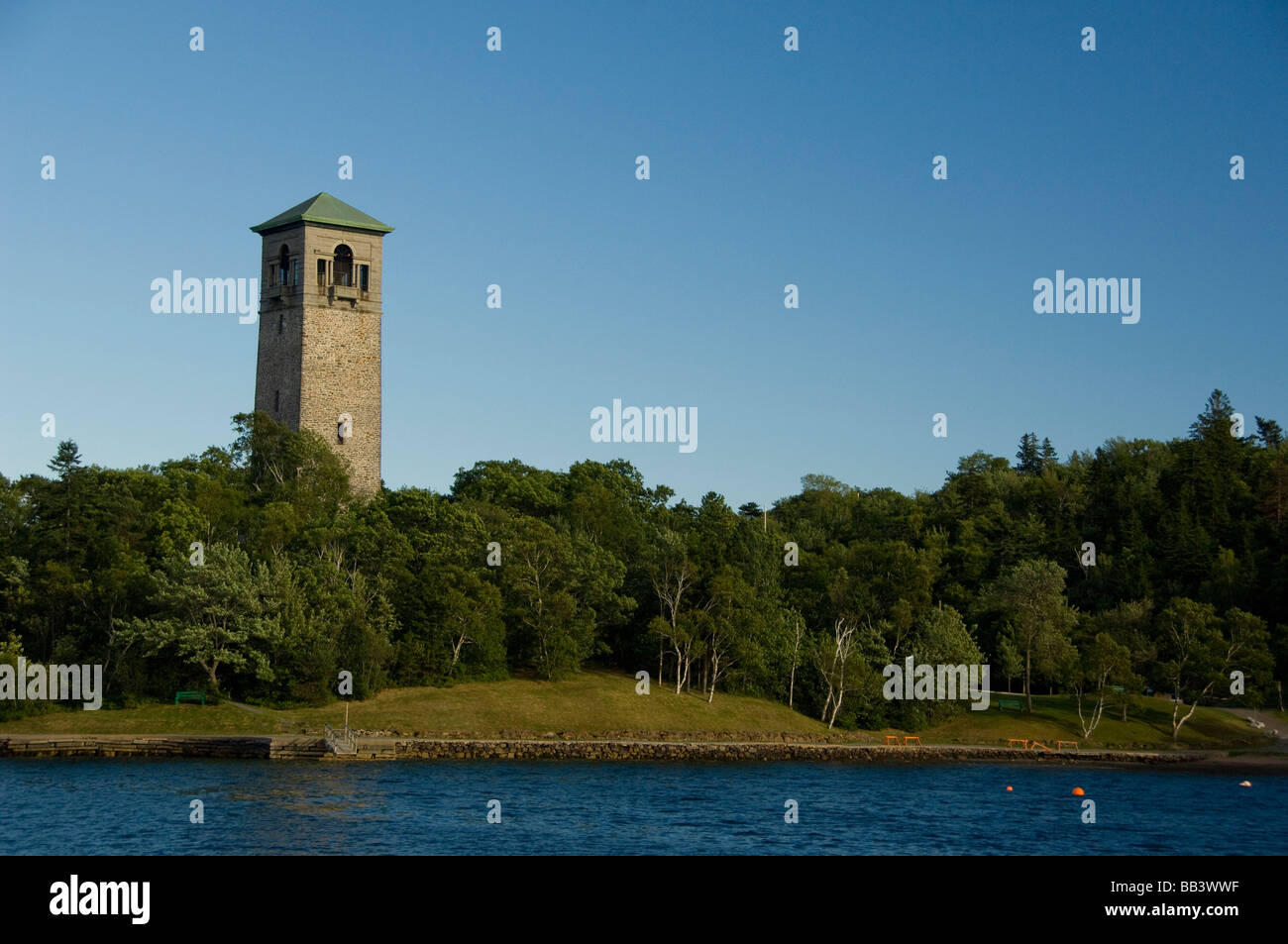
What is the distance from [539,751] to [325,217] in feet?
135

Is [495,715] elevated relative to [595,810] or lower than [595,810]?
elevated

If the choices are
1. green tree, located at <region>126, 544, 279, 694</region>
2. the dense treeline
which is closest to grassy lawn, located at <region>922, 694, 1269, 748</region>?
the dense treeline

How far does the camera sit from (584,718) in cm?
7369

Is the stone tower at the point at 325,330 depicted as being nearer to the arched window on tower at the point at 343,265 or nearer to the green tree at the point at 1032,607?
the arched window on tower at the point at 343,265

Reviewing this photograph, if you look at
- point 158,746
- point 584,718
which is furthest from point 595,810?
point 584,718

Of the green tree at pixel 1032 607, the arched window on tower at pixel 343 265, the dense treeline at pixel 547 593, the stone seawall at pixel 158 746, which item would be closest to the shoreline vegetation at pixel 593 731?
the stone seawall at pixel 158 746

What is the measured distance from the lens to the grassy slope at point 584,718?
213 feet

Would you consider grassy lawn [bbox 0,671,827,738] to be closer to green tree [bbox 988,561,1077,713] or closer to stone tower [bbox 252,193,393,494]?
green tree [bbox 988,561,1077,713]

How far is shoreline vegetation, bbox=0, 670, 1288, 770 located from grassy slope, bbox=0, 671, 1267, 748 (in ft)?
0.30

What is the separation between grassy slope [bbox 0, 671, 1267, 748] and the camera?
213 feet

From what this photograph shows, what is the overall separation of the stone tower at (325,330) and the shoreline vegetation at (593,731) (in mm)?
21967

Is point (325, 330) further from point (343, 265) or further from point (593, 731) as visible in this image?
point (593, 731)
